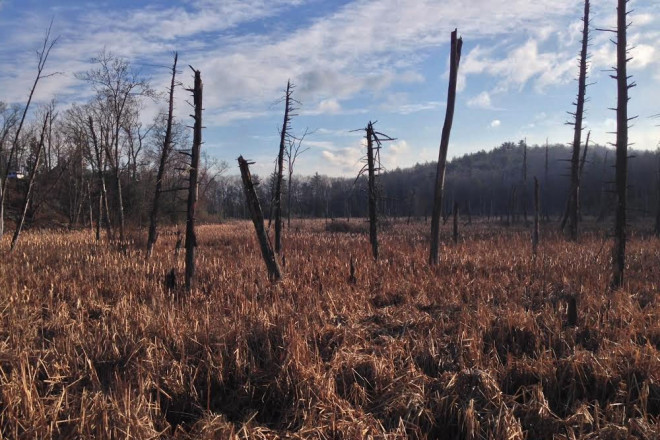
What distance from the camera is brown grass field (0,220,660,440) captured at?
13.3ft

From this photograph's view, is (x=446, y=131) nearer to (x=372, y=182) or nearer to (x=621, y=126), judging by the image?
(x=372, y=182)

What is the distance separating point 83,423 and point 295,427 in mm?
1766

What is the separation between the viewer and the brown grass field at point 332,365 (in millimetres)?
4062

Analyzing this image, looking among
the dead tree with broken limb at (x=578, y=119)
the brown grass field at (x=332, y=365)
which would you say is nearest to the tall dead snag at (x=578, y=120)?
the dead tree with broken limb at (x=578, y=119)

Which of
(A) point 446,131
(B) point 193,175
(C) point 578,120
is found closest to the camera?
(B) point 193,175

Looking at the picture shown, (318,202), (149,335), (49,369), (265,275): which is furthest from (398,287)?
(318,202)

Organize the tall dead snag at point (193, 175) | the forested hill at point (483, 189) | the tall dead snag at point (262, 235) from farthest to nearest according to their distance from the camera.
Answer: the forested hill at point (483, 189), the tall dead snag at point (262, 235), the tall dead snag at point (193, 175)

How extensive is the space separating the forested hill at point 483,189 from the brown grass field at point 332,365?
46489mm

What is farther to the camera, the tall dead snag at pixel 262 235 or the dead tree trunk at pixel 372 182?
the dead tree trunk at pixel 372 182

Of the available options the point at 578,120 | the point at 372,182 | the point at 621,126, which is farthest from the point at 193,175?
the point at 578,120

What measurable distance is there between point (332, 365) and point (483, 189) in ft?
304

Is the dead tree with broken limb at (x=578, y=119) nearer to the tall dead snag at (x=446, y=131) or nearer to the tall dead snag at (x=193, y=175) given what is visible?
the tall dead snag at (x=446, y=131)

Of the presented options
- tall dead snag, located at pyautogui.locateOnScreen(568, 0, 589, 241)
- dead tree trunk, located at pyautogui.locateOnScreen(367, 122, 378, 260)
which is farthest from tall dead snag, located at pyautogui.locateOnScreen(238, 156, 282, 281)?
tall dead snag, located at pyautogui.locateOnScreen(568, 0, 589, 241)

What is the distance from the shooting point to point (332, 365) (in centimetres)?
507
